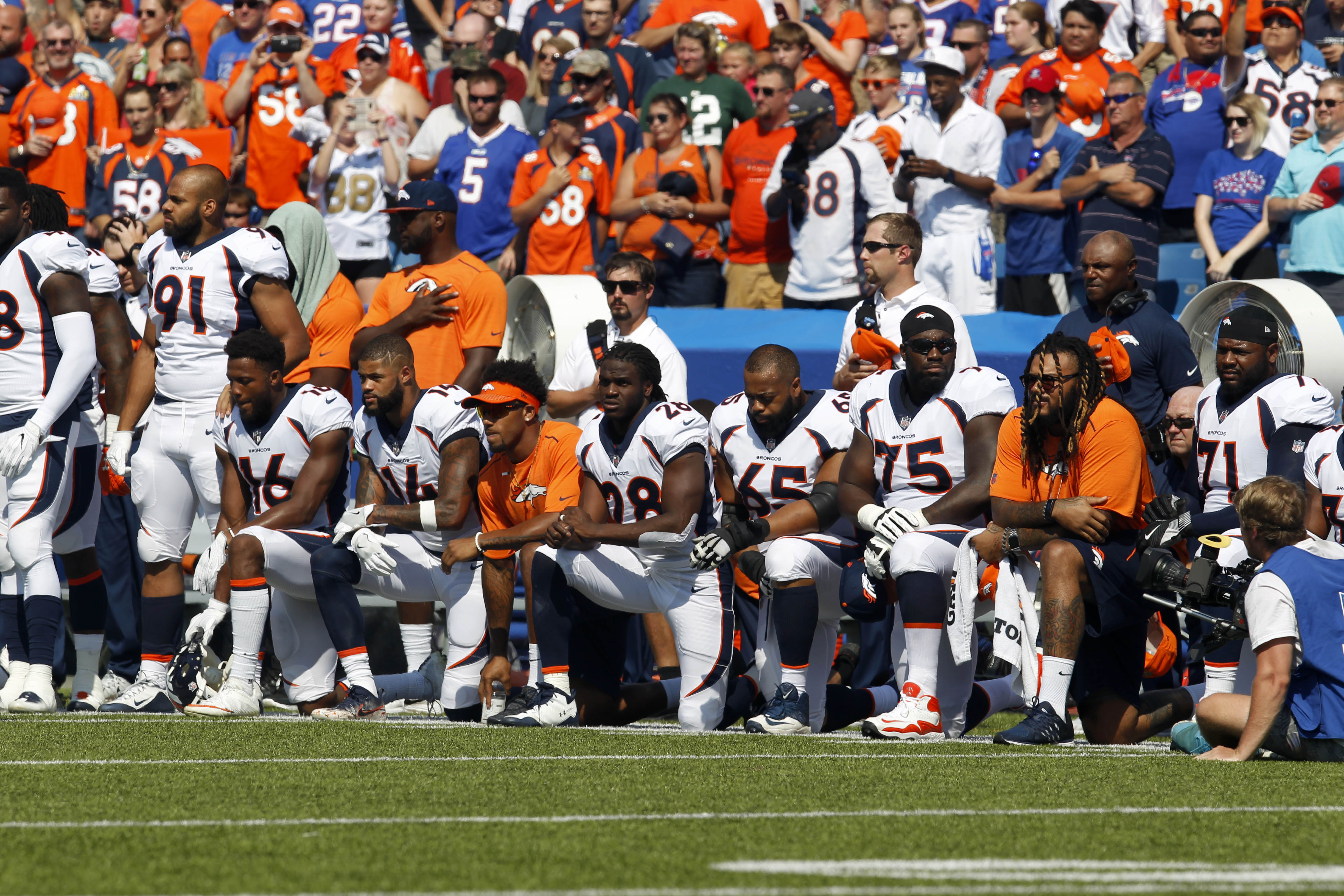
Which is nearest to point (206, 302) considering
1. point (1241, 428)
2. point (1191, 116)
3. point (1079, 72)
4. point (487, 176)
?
point (487, 176)

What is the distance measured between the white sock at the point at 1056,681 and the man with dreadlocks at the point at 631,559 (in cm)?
128

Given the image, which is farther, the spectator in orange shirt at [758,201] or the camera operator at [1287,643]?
the spectator in orange shirt at [758,201]

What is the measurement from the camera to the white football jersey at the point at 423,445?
748cm

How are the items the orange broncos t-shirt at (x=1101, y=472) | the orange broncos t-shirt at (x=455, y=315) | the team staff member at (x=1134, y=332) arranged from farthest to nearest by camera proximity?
the orange broncos t-shirt at (x=455, y=315) → the team staff member at (x=1134, y=332) → the orange broncos t-shirt at (x=1101, y=472)

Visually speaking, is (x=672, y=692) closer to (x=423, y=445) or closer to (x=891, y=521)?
(x=891, y=521)

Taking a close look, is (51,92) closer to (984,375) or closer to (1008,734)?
(984,375)

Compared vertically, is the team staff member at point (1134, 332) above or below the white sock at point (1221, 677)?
above

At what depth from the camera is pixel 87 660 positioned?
25.9 feet

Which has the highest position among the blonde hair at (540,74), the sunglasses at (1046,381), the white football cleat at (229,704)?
the blonde hair at (540,74)

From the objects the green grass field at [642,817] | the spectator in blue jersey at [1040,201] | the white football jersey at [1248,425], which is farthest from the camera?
the spectator in blue jersey at [1040,201]

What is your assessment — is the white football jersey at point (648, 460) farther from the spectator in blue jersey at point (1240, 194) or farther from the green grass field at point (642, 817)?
the spectator in blue jersey at point (1240, 194)

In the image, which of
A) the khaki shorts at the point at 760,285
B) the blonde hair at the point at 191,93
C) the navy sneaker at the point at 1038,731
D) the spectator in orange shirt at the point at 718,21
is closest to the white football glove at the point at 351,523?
the navy sneaker at the point at 1038,731

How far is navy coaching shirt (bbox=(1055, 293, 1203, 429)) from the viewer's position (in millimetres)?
7758

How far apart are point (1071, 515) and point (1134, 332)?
174cm
